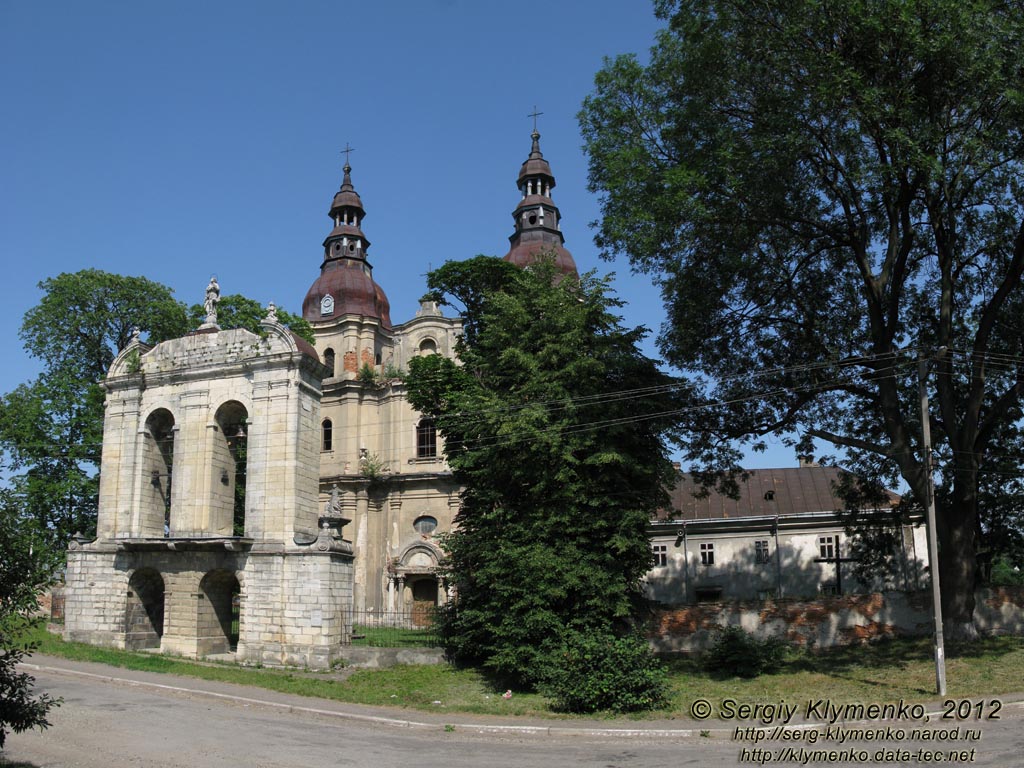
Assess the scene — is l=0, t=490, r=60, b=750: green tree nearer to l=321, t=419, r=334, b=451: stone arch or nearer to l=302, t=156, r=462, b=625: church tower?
l=302, t=156, r=462, b=625: church tower

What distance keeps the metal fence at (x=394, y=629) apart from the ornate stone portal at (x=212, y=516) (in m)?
1.81

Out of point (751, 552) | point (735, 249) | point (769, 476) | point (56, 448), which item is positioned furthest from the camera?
point (769, 476)

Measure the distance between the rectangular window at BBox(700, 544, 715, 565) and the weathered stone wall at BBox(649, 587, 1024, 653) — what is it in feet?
53.1

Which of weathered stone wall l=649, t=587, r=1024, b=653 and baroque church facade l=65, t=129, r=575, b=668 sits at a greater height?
baroque church facade l=65, t=129, r=575, b=668

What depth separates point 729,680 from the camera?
1936 cm

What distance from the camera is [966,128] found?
1778 cm

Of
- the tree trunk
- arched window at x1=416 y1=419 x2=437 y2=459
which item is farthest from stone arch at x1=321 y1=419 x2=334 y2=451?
the tree trunk

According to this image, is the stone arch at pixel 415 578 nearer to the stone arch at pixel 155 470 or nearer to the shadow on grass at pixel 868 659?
the stone arch at pixel 155 470

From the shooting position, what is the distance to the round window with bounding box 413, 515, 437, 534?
41.4m

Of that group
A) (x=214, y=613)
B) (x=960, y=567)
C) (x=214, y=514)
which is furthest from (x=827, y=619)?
(x=214, y=514)

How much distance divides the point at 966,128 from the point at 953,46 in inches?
75.0

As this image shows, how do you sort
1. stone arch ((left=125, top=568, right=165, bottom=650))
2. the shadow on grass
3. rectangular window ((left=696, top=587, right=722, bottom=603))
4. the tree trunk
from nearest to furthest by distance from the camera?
1. the shadow on grass
2. the tree trunk
3. stone arch ((left=125, top=568, right=165, bottom=650))
4. rectangular window ((left=696, top=587, right=722, bottom=603))

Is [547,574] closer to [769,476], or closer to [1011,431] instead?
[1011,431]

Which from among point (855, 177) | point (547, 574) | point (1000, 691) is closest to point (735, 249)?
point (855, 177)
